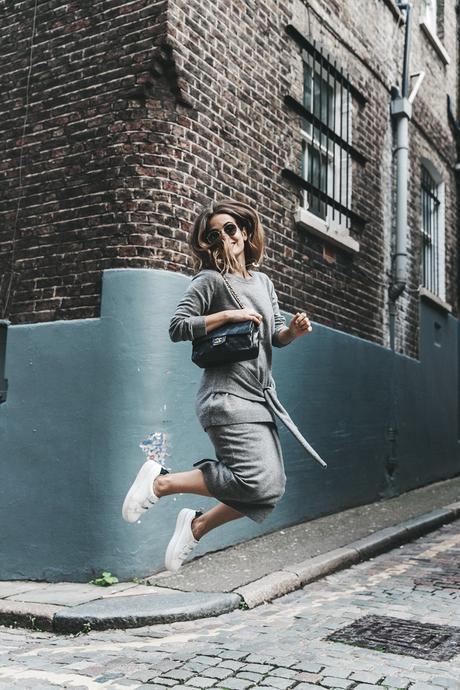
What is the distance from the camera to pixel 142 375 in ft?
18.6

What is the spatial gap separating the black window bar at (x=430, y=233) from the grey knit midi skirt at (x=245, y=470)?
8.30m

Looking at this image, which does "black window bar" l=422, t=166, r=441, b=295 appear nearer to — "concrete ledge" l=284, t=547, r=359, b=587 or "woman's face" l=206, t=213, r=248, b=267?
"concrete ledge" l=284, t=547, r=359, b=587

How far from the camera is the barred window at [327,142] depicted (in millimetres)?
8102

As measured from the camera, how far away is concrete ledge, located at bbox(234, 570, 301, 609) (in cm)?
500

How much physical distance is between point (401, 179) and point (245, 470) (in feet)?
24.8

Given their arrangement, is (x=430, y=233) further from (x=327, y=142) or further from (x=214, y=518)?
(x=214, y=518)

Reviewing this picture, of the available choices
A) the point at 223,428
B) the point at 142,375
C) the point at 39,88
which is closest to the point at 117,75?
the point at 39,88

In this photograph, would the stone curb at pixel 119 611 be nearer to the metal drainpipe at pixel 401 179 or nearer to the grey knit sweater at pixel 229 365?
the grey knit sweater at pixel 229 365

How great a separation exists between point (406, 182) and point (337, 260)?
2.15 meters

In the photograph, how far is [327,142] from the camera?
828 centimetres

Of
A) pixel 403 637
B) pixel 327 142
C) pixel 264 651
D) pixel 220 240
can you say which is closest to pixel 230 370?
pixel 220 240

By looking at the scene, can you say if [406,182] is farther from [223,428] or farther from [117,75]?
[223,428]

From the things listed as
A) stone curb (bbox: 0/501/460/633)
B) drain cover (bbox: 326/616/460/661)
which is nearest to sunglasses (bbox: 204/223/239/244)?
drain cover (bbox: 326/616/460/661)

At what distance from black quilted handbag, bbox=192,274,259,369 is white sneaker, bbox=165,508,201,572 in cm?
70
